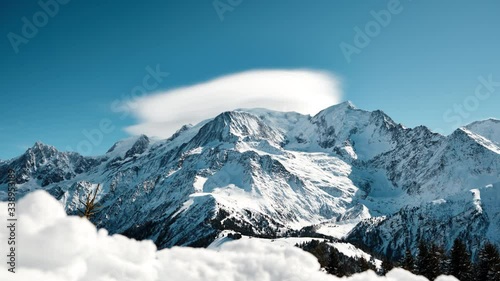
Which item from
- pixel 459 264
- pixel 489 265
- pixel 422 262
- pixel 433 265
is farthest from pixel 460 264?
pixel 422 262

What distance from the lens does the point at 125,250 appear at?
22969 mm

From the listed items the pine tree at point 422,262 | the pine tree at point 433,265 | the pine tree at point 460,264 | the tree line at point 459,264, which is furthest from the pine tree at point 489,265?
the pine tree at point 422,262

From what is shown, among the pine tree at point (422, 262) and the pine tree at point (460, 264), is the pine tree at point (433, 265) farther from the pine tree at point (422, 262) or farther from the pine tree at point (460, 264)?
the pine tree at point (460, 264)

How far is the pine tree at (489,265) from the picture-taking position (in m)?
81.8

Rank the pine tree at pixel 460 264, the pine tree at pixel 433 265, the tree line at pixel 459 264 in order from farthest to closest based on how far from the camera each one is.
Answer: the pine tree at pixel 433 265
the pine tree at pixel 460 264
the tree line at pixel 459 264

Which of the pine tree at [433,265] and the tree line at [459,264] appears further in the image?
the pine tree at [433,265]

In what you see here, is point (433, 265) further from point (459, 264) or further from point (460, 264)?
point (460, 264)

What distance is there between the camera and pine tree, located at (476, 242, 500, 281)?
81.8 meters

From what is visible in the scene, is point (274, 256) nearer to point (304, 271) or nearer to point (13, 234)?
point (304, 271)

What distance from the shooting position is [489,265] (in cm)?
8456

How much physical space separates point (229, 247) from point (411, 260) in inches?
3351

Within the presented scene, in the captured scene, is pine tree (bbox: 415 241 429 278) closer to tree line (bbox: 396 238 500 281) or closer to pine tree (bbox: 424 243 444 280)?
tree line (bbox: 396 238 500 281)

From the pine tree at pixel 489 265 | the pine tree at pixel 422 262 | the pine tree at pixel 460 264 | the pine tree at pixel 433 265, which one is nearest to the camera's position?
the pine tree at pixel 489 265

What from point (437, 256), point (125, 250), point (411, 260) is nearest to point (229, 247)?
point (125, 250)
